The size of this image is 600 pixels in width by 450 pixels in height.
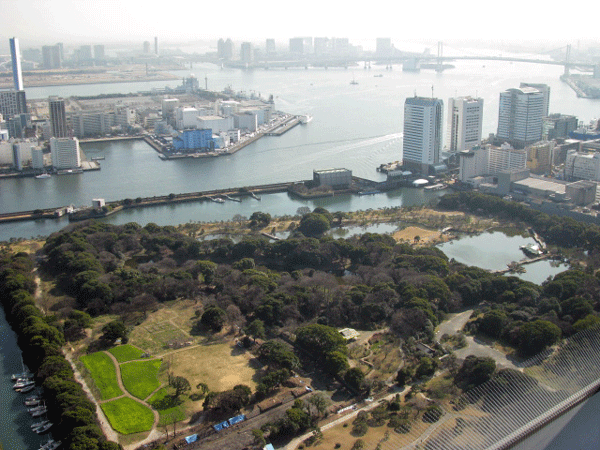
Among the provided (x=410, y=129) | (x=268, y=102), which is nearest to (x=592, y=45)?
(x=268, y=102)

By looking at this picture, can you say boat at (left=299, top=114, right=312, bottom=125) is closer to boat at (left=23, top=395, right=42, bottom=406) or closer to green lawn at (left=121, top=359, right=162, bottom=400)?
green lawn at (left=121, top=359, right=162, bottom=400)

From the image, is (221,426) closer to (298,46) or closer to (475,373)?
(475,373)

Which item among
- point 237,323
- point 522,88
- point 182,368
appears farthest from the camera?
point 522,88

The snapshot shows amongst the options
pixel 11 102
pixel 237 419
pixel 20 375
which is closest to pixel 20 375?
pixel 20 375

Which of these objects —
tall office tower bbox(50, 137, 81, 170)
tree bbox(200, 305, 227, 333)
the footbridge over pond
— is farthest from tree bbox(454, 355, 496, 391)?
tall office tower bbox(50, 137, 81, 170)

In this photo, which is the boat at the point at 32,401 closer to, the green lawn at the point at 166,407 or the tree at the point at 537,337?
the green lawn at the point at 166,407

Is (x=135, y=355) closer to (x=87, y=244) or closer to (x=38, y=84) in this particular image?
(x=87, y=244)
